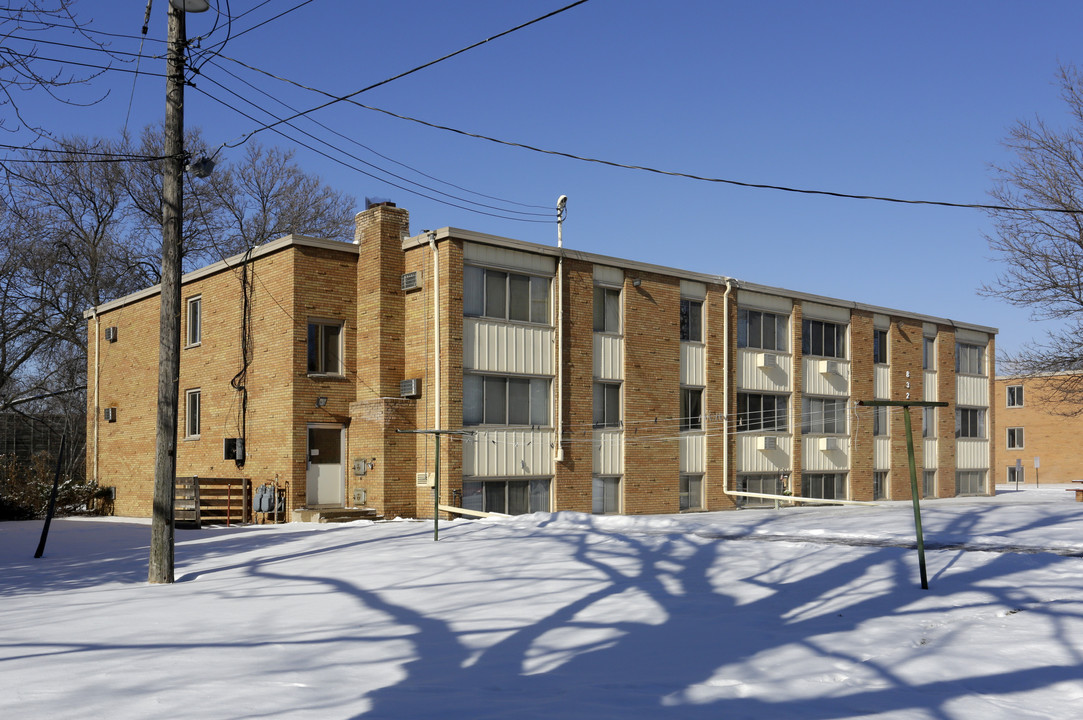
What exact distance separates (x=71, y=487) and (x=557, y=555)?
2273 cm

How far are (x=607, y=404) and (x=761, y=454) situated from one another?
6986 millimetres

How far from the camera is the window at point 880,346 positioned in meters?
36.3

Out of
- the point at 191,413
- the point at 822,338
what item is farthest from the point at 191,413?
the point at 822,338

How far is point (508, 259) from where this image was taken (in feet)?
82.9

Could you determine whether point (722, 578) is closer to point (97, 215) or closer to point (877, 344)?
point (877, 344)

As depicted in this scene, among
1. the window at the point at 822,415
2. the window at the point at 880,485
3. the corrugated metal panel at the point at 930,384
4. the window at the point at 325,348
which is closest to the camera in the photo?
the window at the point at 325,348

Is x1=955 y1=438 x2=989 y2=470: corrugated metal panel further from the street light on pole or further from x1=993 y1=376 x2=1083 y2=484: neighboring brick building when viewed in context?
the street light on pole

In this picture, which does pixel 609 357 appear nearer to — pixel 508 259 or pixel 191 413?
pixel 508 259

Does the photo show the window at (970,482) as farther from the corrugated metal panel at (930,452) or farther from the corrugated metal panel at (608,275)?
the corrugated metal panel at (608,275)

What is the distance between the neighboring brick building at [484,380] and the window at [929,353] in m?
4.59

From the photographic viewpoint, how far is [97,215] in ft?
137

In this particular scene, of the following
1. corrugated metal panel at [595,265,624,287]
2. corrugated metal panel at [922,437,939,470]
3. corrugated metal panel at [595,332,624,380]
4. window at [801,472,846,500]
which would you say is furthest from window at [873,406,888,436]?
corrugated metal panel at [595,265,624,287]

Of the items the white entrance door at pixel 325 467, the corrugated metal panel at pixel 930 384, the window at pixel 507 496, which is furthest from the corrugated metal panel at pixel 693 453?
the corrugated metal panel at pixel 930 384

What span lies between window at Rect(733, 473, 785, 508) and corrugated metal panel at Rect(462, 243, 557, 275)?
10200 mm
